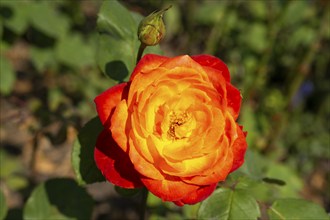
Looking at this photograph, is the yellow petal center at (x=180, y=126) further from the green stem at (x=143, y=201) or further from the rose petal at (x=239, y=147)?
the green stem at (x=143, y=201)

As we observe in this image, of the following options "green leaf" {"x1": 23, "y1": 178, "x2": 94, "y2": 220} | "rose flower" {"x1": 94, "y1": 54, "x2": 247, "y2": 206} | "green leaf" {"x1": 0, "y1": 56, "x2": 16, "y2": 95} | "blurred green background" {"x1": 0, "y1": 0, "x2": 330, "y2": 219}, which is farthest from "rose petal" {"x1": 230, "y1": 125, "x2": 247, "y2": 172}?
"green leaf" {"x1": 0, "y1": 56, "x2": 16, "y2": 95}

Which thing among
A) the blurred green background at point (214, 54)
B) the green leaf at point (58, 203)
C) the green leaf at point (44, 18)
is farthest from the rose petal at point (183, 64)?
the green leaf at point (44, 18)

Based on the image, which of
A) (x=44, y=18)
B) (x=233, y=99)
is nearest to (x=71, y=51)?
(x=44, y=18)

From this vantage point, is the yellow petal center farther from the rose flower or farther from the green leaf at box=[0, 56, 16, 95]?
the green leaf at box=[0, 56, 16, 95]

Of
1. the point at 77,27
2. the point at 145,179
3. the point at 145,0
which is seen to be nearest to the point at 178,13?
the point at 145,0

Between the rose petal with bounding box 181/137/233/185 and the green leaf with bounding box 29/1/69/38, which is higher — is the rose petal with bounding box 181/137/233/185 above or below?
above

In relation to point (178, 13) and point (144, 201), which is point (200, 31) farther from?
point (144, 201)
